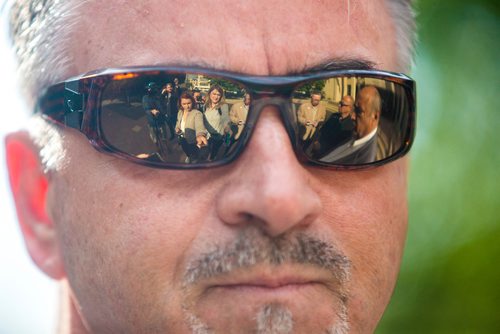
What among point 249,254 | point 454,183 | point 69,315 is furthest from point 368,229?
point 454,183

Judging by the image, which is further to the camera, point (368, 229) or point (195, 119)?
point (368, 229)

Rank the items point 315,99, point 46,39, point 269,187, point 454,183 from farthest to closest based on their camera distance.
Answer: point 454,183 < point 46,39 < point 315,99 < point 269,187

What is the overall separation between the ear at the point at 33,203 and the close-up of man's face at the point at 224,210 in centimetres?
21

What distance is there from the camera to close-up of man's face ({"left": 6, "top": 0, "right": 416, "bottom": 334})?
1.87 metres

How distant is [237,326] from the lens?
73.5 inches

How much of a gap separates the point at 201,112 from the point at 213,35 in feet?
0.78

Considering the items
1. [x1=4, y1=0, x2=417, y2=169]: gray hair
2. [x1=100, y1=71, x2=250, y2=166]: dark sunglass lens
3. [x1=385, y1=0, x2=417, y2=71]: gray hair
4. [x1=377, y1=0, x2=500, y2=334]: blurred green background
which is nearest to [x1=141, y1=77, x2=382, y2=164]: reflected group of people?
[x1=100, y1=71, x2=250, y2=166]: dark sunglass lens

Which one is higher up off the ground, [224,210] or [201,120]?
[201,120]

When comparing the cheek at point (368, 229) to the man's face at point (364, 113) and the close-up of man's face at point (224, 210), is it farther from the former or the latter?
the man's face at point (364, 113)

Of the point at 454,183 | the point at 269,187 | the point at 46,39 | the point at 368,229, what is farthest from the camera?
the point at 454,183

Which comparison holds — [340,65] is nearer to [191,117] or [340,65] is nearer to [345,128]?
[345,128]

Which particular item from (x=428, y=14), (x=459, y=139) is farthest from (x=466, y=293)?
(x=428, y=14)

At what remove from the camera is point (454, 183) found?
18.9 feet

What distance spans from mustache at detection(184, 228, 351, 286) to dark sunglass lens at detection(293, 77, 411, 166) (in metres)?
0.26
